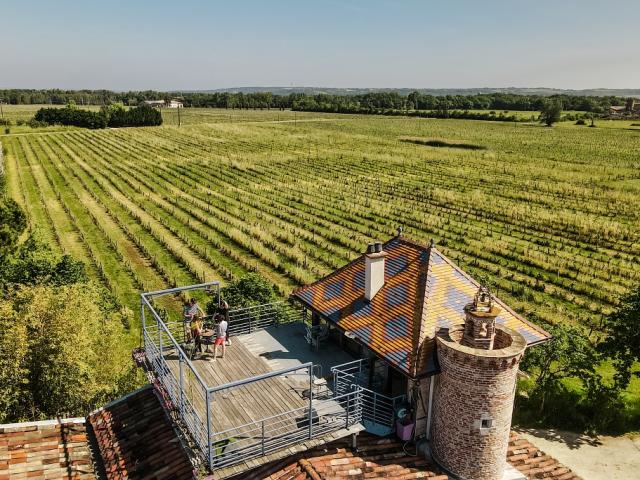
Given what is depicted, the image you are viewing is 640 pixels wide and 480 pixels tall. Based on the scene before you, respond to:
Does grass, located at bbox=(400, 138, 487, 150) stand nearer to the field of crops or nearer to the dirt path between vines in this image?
the field of crops

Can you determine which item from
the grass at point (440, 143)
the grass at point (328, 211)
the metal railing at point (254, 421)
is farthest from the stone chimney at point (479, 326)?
the grass at point (440, 143)

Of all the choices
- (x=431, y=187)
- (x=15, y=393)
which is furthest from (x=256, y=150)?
(x=15, y=393)

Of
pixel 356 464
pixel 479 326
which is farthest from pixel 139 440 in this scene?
pixel 479 326

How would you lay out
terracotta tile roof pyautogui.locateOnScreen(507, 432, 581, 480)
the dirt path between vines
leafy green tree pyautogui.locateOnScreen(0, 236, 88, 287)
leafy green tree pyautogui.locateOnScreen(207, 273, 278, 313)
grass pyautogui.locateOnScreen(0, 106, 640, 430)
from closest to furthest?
terracotta tile roof pyautogui.locateOnScreen(507, 432, 581, 480) → the dirt path between vines → leafy green tree pyautogui.locateOnScreen(207, 273, 278, 313) → leafy green tree pyautogui.locateOnScreen(0, 236, 88, 287) → grass pyautogui.locateOnScreen(0, 106, 640, 430)

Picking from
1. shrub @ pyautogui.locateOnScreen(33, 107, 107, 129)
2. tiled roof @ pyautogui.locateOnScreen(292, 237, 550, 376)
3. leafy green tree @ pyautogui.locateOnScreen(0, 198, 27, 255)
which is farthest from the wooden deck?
shrub @ pyautogui.locateOnScreen(33, 107, 107, 129)

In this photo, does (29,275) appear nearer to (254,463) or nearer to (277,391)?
(277,391)

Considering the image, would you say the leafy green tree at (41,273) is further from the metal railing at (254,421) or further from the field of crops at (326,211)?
the metal railing at (254,421)

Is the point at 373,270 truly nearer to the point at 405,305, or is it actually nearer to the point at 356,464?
the point at 405,305
